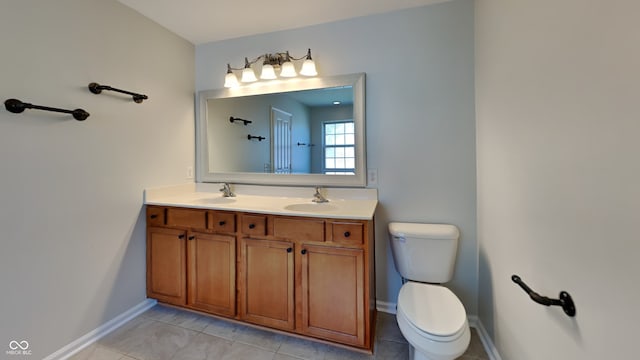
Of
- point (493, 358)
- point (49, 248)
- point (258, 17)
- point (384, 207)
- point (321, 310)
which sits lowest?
point (493, 358)

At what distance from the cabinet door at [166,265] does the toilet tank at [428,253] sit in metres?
1.63

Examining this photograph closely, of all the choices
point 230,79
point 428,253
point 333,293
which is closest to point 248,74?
point 230,79

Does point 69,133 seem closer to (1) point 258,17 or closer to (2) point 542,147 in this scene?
(1) point 258,17

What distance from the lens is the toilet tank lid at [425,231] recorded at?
1.69 m

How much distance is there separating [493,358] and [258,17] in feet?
9.32

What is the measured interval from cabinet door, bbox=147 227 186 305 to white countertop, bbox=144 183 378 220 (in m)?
0.26

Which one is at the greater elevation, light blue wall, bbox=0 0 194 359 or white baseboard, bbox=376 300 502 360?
light blue wall, bbox=0 0 194 359

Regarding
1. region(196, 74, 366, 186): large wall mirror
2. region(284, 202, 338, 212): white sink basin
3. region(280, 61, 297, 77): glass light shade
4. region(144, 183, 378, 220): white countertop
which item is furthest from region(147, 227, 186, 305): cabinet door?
region(280, 61, 297, 77): glass light shade

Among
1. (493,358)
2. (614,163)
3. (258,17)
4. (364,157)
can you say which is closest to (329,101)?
(364,157)

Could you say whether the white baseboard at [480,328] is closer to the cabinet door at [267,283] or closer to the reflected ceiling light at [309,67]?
the cabinet door at [267,283]

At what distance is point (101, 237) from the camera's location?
1775 millimetres

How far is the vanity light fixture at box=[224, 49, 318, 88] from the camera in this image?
2.08 m

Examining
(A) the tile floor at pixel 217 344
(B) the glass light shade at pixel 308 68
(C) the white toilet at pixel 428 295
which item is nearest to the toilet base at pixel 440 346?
(C) the white toilet at pixel 428 295

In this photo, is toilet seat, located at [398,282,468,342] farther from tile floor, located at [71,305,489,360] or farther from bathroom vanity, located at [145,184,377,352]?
tile floor, located at [71,305,489,360]
